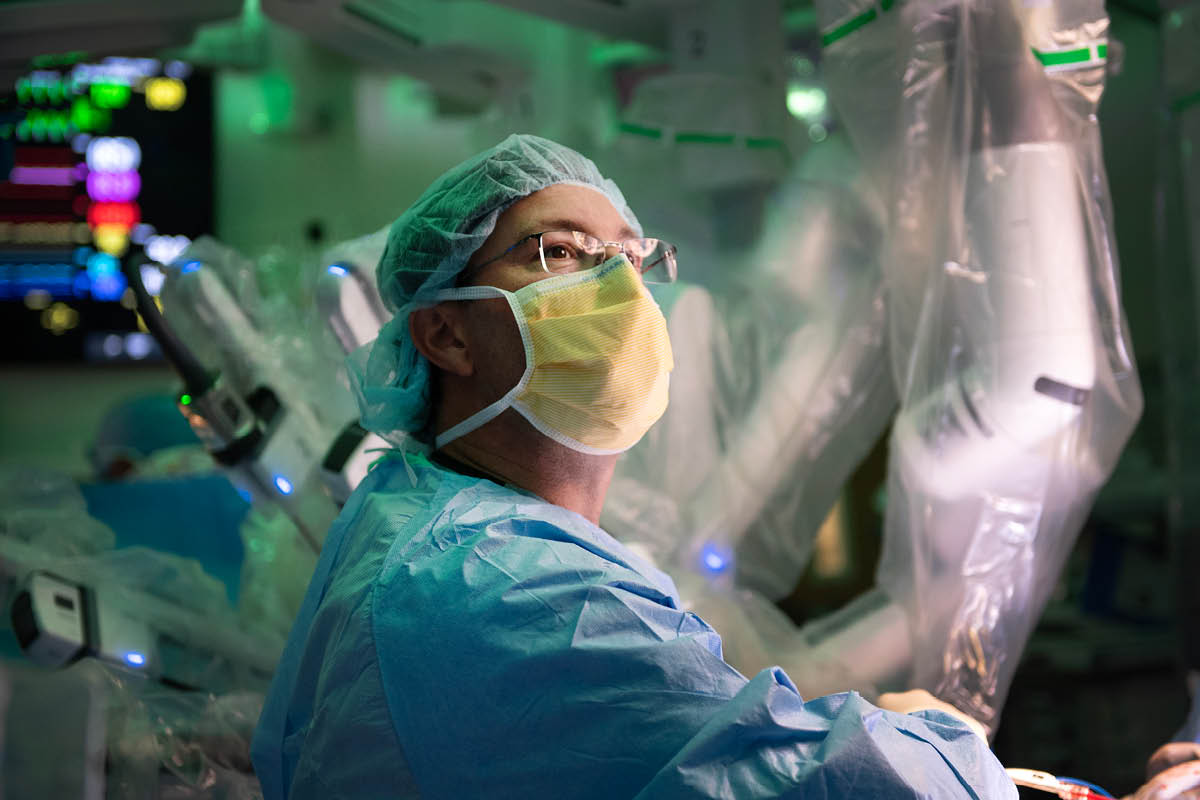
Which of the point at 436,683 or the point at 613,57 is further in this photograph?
the point at 613,57

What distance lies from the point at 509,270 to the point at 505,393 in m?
0.13

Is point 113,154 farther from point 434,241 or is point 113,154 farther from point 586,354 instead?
point 586,354

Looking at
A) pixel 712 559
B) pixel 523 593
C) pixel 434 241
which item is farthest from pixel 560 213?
pixel 712 559

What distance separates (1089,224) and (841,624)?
2.28ft

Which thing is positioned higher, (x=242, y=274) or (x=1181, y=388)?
(x=242, y=274)

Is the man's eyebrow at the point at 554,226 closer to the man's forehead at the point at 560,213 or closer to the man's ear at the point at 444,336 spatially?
the man's forehead at the point at 560,213

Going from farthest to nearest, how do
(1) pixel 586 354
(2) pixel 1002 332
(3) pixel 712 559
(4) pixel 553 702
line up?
(3) pixel 712 559 → (2) pixel 1002 332 → (1) pixel 586 354 → (4) pixel 553 702

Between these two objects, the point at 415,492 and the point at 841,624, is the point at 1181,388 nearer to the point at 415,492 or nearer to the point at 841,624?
the point at 841,624

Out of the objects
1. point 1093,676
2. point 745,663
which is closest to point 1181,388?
point 1093,676

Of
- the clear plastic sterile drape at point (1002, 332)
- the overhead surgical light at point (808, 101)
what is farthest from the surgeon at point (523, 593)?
the overhead surgical light at point (808, 101)

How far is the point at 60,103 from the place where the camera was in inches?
134

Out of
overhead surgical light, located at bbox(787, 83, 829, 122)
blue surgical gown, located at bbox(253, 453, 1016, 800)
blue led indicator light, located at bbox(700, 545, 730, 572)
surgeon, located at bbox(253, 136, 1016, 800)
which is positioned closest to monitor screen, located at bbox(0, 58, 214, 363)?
overhead surgical light, located at bbox(787, 83, 829, 122)

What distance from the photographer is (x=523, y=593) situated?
875 mm

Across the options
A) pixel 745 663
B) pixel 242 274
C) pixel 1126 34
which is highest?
pixel 1126 34
